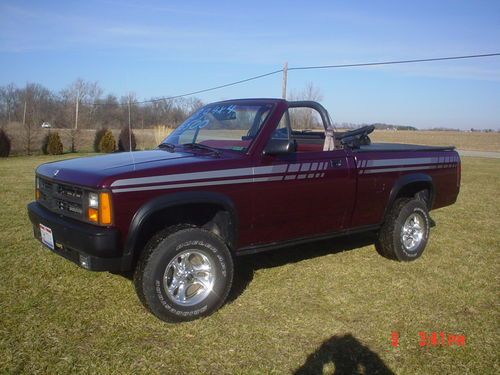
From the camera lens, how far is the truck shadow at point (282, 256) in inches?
181

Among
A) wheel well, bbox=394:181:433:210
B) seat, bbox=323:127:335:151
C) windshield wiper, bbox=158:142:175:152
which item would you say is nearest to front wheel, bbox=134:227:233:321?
windshield wiper, bbox=158:142:175:152

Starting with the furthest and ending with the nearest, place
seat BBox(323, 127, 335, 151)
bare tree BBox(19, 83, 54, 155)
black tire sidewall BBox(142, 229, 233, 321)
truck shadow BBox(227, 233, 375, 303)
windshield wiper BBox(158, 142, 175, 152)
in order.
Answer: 1. bare tree BBox(19, 83, 54, 155)
2. seat BBox(323, 127, 335, 151)
3. truck shadow BBox(227, 233, 375, 303)
4. windshield wiper BBox(158, 142, 175, 152)
5. black tire sidewall BBox(142, 229, 233, 321)

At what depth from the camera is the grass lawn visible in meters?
3.05

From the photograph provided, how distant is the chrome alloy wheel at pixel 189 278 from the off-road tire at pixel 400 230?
2.53 m

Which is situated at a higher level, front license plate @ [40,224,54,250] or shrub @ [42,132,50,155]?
front license plate @ [40,224,54,250]

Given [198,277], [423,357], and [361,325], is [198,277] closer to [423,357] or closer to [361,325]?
[361,325]

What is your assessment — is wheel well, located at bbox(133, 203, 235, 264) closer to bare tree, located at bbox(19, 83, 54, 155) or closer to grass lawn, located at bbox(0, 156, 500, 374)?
grass lawn, located at bbox(0, 156, 500, 374)

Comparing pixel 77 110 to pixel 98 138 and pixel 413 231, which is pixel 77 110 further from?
pixel 413 231

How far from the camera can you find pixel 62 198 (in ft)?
11.7

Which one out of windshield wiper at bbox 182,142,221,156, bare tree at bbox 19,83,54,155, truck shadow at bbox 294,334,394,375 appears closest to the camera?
truck shadow at bbox 294,334,394,375

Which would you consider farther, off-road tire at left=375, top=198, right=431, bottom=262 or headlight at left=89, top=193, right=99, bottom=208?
off-road tire at left=375, top=198, right=431, bottom=262

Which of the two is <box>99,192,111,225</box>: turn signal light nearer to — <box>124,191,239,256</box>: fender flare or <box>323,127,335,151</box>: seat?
<box>124,191,239,256</box>: fender flare

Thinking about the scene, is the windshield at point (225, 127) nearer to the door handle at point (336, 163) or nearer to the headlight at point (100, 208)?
the door handle at point (336, 163)

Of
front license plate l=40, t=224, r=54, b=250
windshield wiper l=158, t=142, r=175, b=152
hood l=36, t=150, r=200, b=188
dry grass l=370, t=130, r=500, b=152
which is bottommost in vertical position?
dry grass l=370, t=130, r=500, b=152
